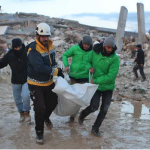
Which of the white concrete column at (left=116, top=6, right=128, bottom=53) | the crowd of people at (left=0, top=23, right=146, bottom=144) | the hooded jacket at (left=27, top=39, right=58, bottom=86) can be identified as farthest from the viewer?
the white concrete column at (left=116, top=6, right=128, bottom=53)

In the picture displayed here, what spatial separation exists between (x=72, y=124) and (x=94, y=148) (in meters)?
1.30

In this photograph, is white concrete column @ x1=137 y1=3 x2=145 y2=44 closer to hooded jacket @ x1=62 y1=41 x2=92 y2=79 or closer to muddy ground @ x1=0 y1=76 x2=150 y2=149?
muddy ground @ x1=0 y1=76 x2=150 y2=149

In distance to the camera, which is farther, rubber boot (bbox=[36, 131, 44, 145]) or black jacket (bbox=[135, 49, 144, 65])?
black jacket (bbox=[135, 49, 144, 65])

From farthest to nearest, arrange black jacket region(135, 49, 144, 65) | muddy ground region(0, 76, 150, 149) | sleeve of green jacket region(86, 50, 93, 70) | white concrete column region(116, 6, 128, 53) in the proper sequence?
1. white concrete column region(116, 6, 128, 53)
2. black jacket region(135, 49, 144, 65)
3. sleeve of green jacket region(86, 50, 93, 70)
4. muddy ground region(0, 76, 150, 149)

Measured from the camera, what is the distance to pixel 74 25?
28.4 meters

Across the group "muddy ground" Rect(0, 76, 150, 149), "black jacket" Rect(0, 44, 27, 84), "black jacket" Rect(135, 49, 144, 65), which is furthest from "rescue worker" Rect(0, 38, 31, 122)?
"black jacket" Rect(135, 49, 144, 65)

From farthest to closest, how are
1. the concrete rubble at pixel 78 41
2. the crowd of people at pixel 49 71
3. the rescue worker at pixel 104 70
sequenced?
the concrete rubble at pixel 78 41 < the rescue worker at pixel 104 70 < the crowd of people at pixel 49 71

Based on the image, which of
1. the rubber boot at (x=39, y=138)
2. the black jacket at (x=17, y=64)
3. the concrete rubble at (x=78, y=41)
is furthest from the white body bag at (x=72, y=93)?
the concrete rubble at (x=78, y=41)

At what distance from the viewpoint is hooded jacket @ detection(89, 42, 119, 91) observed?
15.1 feet

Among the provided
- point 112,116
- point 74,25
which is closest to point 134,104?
point 112,116

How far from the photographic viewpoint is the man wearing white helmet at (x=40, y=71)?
423 centimetres

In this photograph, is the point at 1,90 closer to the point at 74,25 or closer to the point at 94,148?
the point at 94,148

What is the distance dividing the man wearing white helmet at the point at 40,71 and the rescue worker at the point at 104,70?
2.33 feet

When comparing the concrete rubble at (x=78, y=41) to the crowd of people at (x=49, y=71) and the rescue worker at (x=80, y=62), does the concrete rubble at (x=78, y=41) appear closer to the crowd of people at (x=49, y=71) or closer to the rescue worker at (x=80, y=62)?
the rescue worker at (x=80, y=62)
